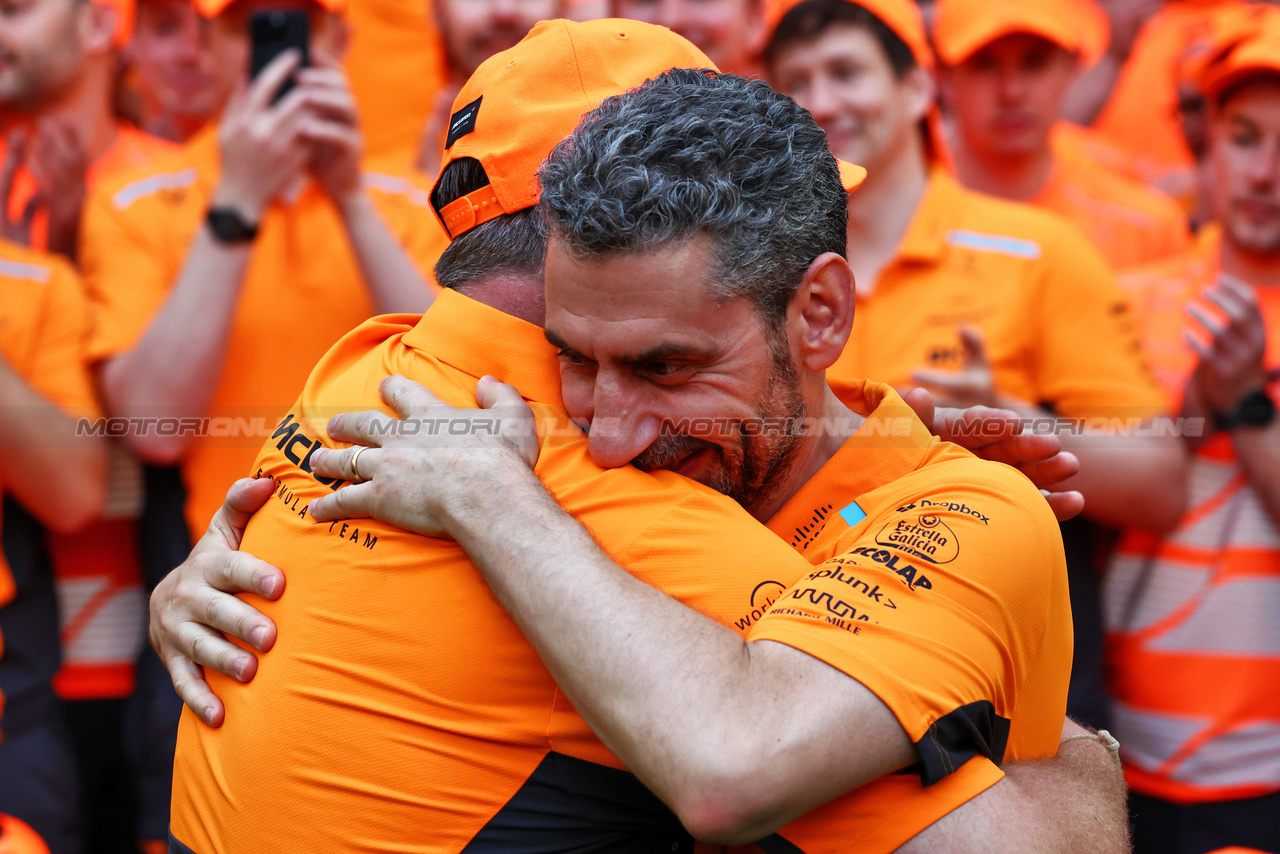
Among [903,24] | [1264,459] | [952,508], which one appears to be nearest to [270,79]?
[903,24]

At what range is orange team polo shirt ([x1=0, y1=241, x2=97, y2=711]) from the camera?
3973mm

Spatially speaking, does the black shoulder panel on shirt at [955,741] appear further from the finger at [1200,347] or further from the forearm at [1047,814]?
the finger at [1200,347]

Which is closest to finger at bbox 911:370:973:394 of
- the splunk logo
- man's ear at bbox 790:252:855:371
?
man's ear at bbox 790:252:855:371

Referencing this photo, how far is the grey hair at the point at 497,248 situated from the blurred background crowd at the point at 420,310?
1778 mm

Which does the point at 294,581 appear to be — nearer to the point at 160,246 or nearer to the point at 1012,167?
the point at 160,246

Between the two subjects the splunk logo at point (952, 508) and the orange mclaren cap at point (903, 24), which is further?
the orange mclaren cap at point (903, 24)

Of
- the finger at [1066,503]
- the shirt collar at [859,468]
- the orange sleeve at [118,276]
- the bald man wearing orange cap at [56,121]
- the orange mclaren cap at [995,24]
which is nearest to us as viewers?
the shirt collar at [859,468]

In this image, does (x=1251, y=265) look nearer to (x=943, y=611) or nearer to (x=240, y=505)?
(x=943, y=611)

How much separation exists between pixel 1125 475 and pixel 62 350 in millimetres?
3339

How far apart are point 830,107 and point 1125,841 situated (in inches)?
113

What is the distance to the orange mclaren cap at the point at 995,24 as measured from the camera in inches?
199

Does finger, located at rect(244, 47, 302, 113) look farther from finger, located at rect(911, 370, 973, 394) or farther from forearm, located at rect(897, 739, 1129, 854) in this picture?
forearm, located at rect(897, 739, 1129, 854)

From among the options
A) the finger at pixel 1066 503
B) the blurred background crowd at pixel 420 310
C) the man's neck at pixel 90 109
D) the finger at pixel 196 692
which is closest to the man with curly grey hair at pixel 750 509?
the finger at pixel 196 692

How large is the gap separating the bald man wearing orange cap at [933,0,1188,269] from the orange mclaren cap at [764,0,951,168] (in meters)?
0.55
